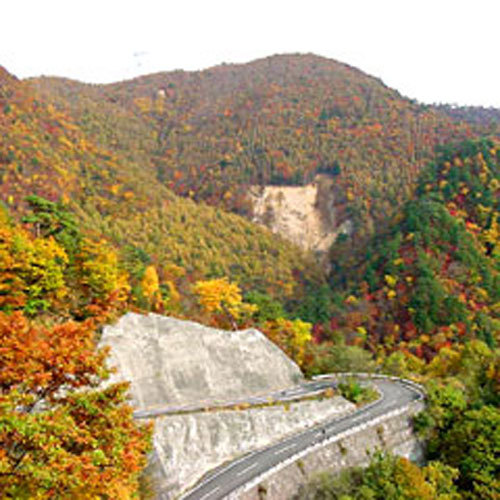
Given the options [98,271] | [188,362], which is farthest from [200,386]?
[98,271]

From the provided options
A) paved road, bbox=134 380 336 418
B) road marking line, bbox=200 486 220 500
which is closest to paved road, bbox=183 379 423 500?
road marking line, bbox=200 486 220 500

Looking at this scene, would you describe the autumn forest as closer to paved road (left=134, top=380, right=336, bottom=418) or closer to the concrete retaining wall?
the concrete retaining wall

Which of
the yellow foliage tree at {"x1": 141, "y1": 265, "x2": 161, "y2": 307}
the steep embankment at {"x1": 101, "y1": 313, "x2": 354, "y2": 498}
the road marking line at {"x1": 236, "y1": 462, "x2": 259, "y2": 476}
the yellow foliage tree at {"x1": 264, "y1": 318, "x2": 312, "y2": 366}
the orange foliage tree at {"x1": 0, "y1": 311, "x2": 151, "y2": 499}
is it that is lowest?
the yellow foliage tree at {"x1": 264, "y1": 318, "x2": 312, "y2": 366}

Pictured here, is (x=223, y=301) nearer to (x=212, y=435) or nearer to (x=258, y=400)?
(x=258, y=400)

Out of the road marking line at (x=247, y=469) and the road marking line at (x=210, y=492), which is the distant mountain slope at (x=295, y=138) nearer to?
the road marking line at (x=247, y=469)

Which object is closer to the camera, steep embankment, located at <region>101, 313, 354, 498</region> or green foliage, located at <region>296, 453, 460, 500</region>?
green foliage, located at <region>296, 453, 460, 500</region>

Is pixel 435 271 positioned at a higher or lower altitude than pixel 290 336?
higher

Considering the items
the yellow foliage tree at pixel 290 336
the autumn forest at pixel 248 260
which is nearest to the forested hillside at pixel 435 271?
the autumn forest at pixel 248 260

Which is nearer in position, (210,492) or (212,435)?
(210,492)
